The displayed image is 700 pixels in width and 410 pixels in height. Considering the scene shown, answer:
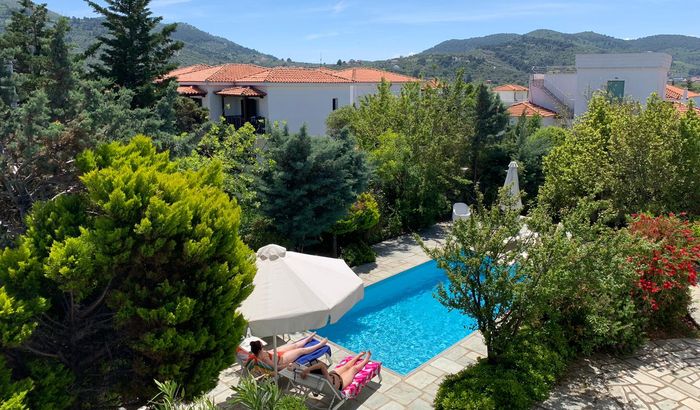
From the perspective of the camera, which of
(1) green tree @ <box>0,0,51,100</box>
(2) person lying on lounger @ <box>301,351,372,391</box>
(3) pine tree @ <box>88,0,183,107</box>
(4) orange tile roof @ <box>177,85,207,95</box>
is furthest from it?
(4) orange tile roof @ <box>177,85,207,95</box>

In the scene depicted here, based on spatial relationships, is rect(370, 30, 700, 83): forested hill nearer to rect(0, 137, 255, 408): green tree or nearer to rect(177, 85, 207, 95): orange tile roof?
rect(177, 85, 207, 95): orange tile roof

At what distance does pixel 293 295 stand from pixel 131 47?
19923mm

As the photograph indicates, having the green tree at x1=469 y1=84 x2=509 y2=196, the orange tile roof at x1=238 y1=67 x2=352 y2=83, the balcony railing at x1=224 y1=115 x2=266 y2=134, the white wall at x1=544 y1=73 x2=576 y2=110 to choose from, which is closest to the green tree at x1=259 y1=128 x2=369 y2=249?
the green tree at x1=469 y1=84 x2=509 y2=196

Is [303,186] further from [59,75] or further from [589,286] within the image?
[589,286]

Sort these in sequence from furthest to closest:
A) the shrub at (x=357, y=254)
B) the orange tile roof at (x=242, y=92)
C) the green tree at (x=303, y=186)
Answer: the orange tile roof at (x=242, y=92), the shrub at (x=357, y=254), the green tree at (x=303, y=186)

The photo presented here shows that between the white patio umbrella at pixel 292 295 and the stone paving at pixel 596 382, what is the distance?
203cm

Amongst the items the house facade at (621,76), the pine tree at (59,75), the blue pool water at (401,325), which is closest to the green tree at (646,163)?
the blue pool water at (401,325)

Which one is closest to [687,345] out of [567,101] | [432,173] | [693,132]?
[693,132]

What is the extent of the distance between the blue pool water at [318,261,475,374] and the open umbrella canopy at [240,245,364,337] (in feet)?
12.1

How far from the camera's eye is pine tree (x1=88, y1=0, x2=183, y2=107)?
22.9 metres

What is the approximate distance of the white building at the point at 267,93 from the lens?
122 feet

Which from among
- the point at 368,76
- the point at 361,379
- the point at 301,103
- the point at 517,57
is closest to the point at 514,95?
the point at 368,76

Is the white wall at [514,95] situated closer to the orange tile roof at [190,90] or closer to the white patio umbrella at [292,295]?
the orange tile roof at [190,90]

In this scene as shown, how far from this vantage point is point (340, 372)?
938 centimetres
